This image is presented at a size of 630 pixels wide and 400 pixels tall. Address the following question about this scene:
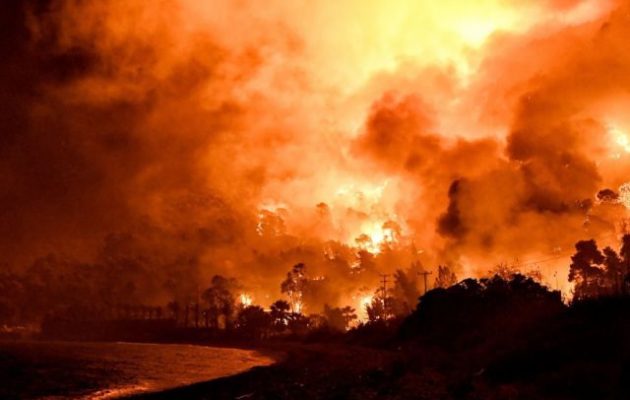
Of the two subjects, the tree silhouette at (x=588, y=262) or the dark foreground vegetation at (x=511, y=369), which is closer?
the dark foreground vegetation at (x=511, y=369)

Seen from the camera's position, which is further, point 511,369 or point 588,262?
point 588,262

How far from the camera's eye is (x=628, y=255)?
357 feet

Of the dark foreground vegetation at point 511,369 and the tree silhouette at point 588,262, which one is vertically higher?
the tree silhouette at point 588,262

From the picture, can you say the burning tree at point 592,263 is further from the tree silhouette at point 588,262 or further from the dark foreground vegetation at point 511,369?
the dark foreground vegetation at point 511,369

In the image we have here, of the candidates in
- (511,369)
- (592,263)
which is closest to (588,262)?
(592,263)

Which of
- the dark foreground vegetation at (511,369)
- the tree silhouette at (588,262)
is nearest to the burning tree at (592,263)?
the tree silhouette at (588,262)

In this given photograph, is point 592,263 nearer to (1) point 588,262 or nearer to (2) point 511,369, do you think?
(1) point 588,262

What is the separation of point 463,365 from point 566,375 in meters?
19.9

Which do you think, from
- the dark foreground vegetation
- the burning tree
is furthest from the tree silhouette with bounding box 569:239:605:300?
the dark foreground vegetation

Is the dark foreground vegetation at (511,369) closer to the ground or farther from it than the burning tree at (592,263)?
closer to the ground

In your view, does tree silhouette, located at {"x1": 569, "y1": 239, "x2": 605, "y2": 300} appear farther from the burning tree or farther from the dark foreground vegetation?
the dark foreground vegetation

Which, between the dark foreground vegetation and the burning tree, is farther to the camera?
the burning tree

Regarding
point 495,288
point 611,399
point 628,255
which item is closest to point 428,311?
point 495,288

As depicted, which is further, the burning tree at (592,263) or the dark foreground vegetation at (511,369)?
the burning tree at (592,263)
